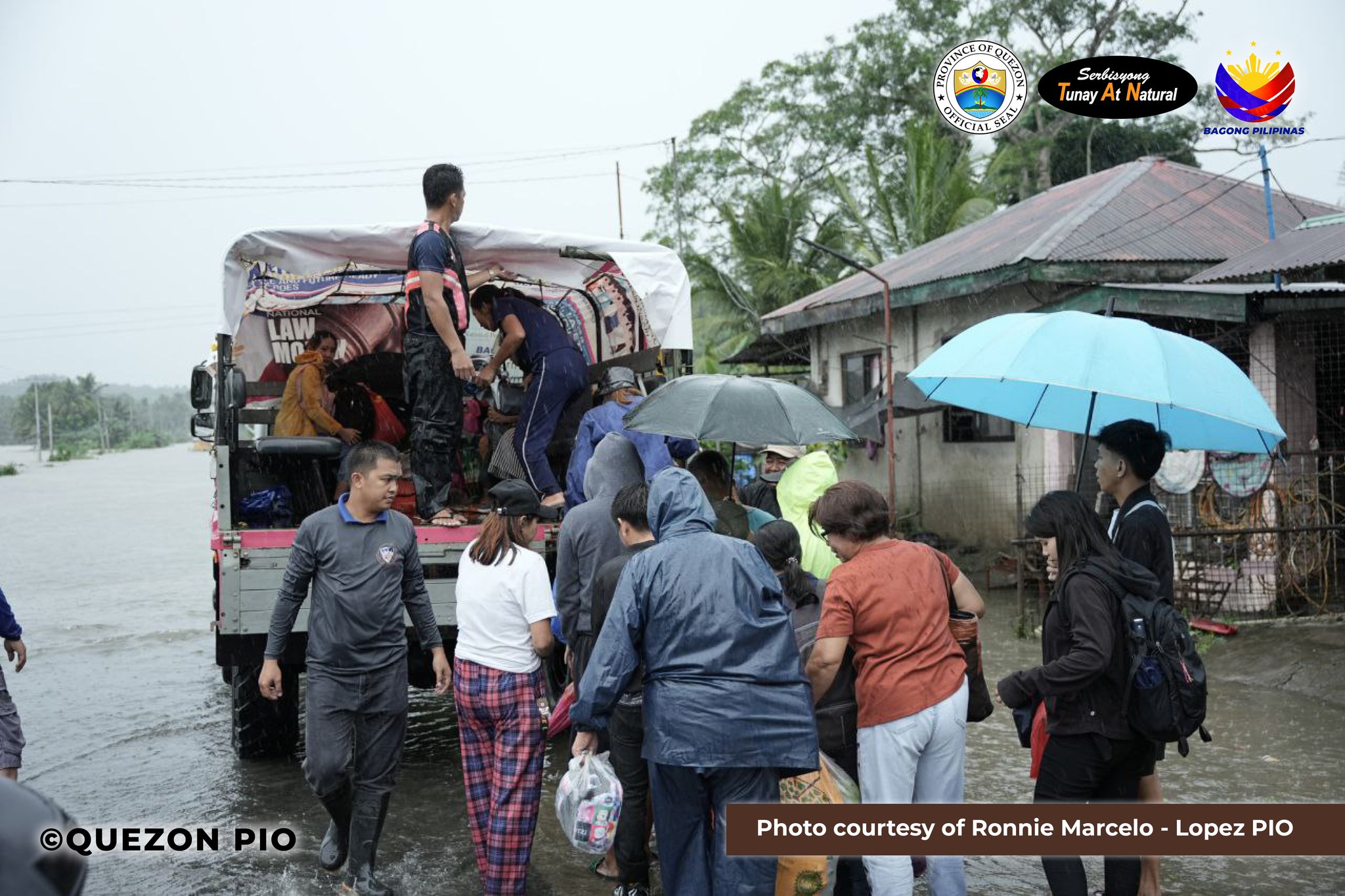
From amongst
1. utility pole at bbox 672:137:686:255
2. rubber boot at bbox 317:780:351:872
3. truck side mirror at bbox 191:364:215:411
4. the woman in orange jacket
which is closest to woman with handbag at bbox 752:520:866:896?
rubber boot at bbox 317:780:351:872

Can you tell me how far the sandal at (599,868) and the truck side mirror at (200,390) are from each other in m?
4.01

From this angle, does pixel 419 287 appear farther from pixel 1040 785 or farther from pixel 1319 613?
pixel 1319 613

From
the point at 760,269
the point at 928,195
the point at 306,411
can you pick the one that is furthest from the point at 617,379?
the point at 760,269

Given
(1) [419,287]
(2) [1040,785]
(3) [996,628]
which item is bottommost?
(3) [996,628]

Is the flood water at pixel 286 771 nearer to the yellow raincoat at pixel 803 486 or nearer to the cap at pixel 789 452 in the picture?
the yellow raincoat at pixel 803 486

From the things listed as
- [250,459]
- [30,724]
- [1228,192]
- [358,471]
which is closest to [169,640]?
[30,724]

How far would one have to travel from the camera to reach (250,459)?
640cm

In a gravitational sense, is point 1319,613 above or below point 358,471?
below

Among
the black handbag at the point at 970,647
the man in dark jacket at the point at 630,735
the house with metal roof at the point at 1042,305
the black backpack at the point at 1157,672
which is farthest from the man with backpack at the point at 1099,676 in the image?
the house with metal roof at the point at 1042,305

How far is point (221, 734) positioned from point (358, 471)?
3778 mm

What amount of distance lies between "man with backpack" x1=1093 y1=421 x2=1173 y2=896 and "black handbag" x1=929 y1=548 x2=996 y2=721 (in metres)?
0.66

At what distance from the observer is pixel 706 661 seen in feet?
11.0

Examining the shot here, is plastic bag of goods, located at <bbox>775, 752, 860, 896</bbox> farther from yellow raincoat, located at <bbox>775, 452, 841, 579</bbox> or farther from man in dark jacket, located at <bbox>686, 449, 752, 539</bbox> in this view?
yellow raincoat, located at <bbox>775, 452, 841, 579</bbox>

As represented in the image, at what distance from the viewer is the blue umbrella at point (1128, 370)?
409cm
